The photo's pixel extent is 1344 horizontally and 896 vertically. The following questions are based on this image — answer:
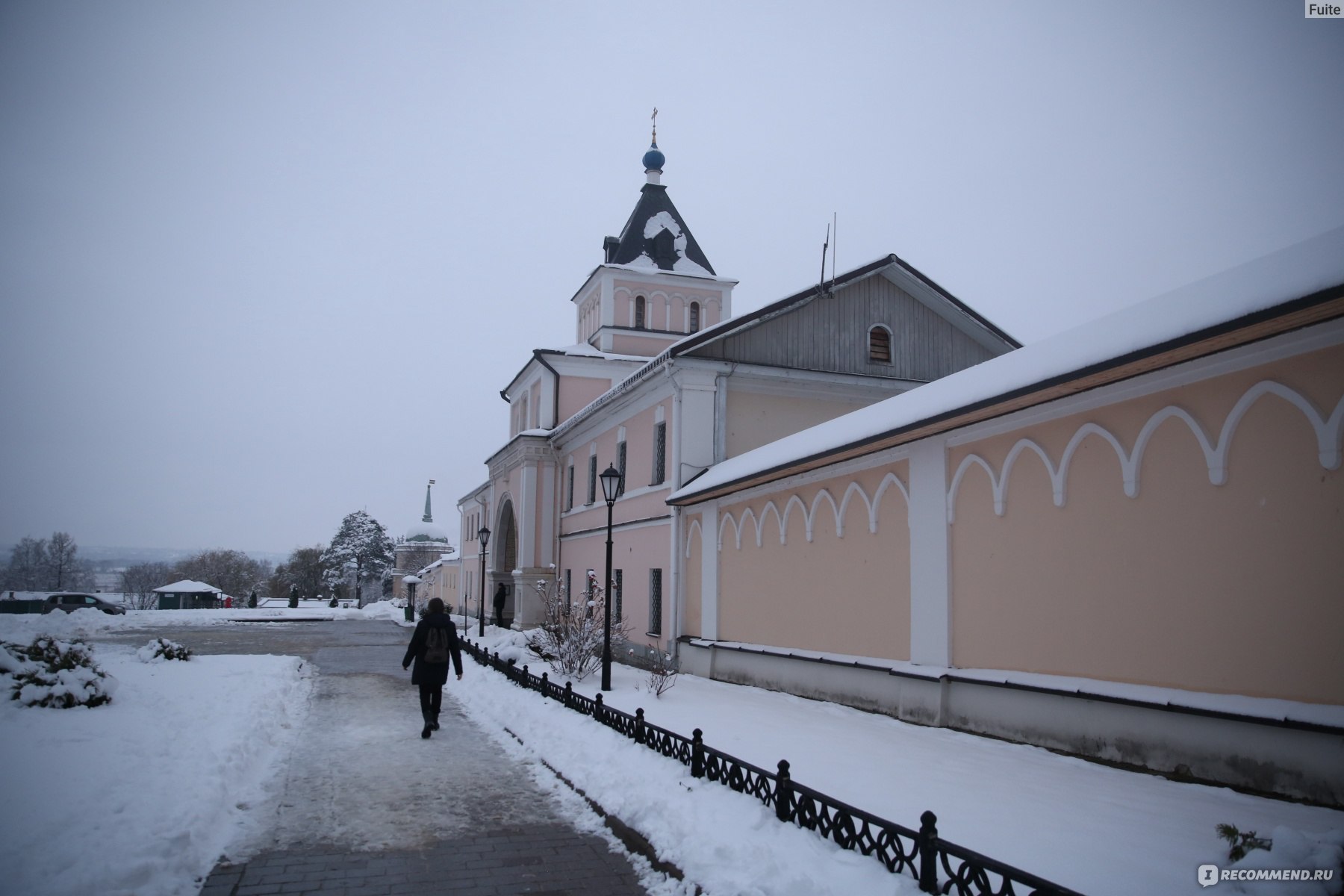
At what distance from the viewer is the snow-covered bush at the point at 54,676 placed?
31.7ft

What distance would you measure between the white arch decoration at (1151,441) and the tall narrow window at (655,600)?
10.0m

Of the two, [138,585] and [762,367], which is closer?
[762,367]

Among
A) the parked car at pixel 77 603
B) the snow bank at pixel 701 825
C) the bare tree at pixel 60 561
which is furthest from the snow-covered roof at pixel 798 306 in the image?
the bare tree at pixel 60 561

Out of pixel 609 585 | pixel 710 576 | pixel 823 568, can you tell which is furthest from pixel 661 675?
pixel 710 576

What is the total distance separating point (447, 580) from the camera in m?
52.2

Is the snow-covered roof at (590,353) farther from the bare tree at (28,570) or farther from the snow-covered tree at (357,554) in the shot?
the snow-covered tree at (357,554)

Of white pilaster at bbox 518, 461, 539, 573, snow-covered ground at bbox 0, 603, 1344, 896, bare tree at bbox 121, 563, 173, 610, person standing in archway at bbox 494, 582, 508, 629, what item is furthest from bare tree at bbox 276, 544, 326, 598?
snow-covered ground at bbox 0, 603, 1344, 896

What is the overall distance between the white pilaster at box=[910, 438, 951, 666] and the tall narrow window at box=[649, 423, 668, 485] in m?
9.45

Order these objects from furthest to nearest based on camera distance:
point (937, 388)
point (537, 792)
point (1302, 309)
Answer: point (937, 388), point (537, 792), point (1302, 309)

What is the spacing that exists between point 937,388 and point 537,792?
21.2 ft

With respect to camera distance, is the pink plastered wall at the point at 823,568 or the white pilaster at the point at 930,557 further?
the pink plastered wall at the point at 823,568

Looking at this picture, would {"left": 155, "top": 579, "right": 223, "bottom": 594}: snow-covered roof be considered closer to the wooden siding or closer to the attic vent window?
the attic vent window

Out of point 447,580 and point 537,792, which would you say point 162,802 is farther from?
point 447,580

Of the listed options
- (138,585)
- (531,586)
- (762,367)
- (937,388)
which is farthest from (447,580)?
(138,585)
